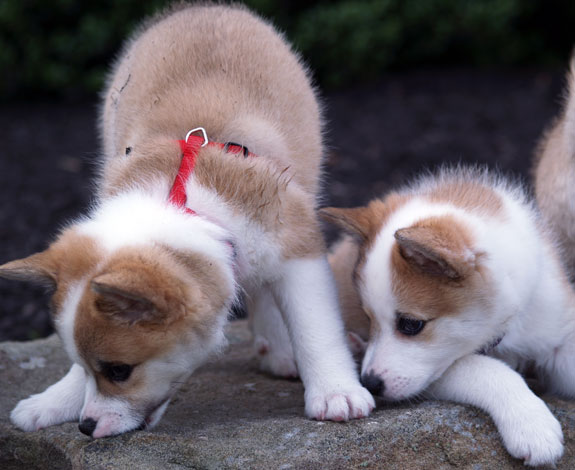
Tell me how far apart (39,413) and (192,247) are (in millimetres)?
1252

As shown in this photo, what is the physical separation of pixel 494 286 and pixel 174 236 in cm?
157

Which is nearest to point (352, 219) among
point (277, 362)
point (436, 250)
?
point (436, 250)

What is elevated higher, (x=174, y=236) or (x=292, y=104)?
(x=292, y=104)

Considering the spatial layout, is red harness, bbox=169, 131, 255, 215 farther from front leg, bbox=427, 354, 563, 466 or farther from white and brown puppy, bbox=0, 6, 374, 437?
front leg, bbox=427, 354, 563, 466

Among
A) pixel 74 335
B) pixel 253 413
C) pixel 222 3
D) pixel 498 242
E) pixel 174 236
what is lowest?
pixel 253 413

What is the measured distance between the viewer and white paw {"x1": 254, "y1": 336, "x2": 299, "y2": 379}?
4543mm

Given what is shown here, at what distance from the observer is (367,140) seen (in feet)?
30.4

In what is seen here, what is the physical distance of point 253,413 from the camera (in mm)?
3826

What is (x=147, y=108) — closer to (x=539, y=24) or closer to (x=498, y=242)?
(x=498, y=242)

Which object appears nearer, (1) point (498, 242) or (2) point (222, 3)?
(1) point (498, 242)

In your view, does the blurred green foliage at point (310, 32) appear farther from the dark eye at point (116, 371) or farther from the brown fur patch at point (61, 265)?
the dark eye at point (116, 371)

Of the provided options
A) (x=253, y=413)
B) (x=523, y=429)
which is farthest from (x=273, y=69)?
(x=523, y=429)

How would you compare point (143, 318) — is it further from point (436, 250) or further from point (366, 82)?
point (366, 82)

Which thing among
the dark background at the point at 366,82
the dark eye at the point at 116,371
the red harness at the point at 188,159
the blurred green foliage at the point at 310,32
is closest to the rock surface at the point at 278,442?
the dark eye at the point at 116,371
